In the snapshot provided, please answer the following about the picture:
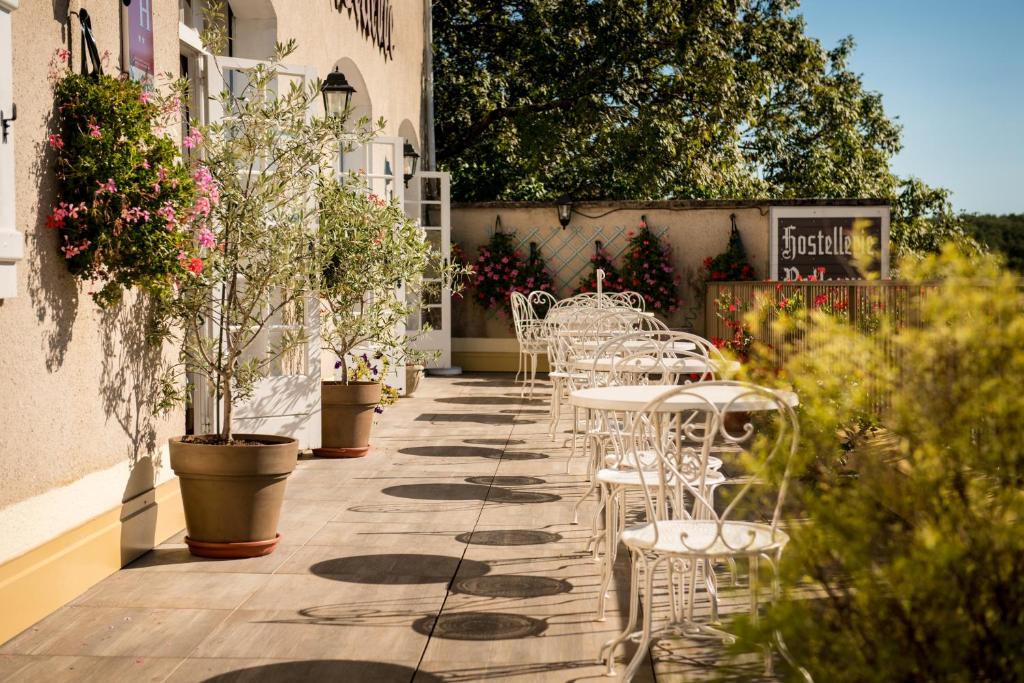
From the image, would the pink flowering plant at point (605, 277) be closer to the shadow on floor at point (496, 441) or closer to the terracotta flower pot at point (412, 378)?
the terracotta flower pot at point (412, 378)

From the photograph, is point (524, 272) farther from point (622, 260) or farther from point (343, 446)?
point (343, 446)

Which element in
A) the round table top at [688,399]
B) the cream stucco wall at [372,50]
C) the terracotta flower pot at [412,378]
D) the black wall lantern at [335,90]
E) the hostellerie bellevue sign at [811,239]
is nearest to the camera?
the round table top at [688,399]

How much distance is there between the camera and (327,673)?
293cm

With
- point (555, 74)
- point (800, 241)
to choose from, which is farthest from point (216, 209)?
point (555, 74)

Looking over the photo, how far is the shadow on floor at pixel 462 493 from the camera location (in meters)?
5.36

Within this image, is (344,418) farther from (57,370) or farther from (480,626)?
(480,626)

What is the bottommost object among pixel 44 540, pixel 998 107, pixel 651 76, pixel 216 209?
pixel 44 540

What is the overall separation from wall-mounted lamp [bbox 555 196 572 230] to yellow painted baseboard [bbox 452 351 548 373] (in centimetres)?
164

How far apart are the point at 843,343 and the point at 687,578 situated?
2.43 m

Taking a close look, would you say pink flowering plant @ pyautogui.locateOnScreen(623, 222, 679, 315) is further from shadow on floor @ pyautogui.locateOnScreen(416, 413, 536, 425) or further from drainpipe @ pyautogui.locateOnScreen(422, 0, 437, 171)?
shadow on floor @ pyautogui.locateOnScreen(416, 413, 536, 425)

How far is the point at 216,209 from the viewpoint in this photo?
425cm

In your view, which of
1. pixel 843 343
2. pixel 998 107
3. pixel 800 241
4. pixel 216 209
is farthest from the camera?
pixel 998 107

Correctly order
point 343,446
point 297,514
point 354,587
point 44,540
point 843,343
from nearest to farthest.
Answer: point 843,343 → point 44,540 → point 354,587 → point 297,514 → point 343,446

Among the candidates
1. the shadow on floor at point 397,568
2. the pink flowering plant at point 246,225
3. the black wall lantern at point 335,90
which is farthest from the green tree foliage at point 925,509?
the black wall lantern at point 335,90
